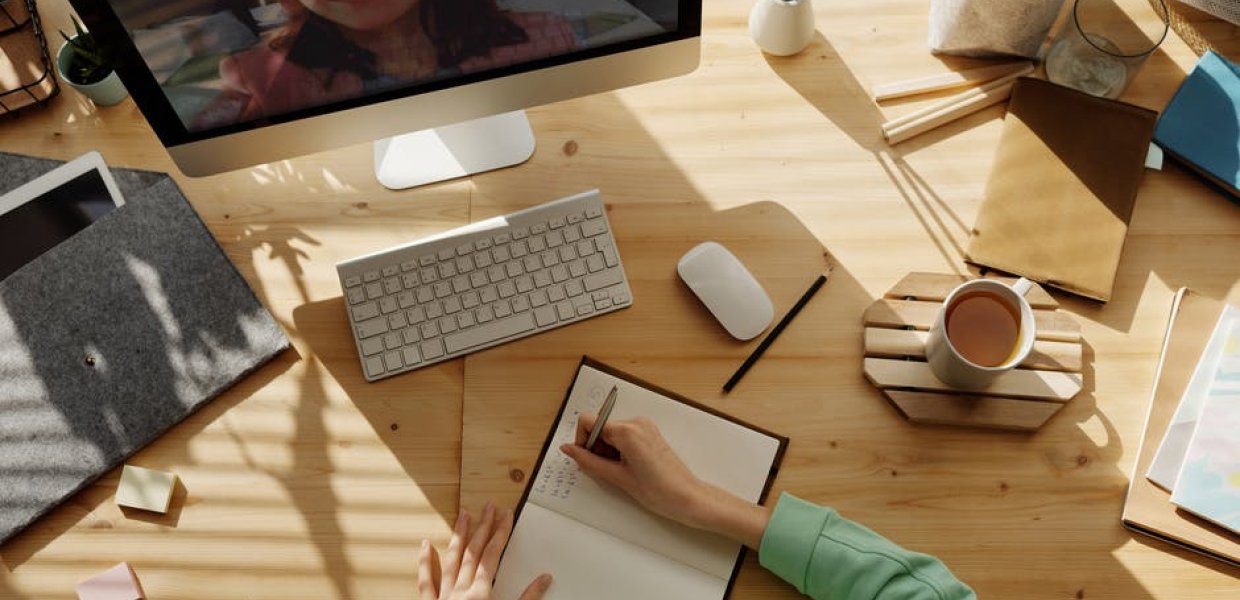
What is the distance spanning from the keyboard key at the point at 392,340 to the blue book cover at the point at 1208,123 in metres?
0.85

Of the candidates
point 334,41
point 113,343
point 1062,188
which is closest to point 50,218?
point 113,343

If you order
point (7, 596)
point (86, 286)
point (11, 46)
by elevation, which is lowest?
point (7, 596)

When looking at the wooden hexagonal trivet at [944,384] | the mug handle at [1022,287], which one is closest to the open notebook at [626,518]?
the wooden hexagonal trivet at [944,384]

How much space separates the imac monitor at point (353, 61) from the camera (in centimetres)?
75

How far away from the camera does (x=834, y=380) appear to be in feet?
2.98

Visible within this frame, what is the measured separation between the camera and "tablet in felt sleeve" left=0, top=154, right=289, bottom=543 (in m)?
0.89

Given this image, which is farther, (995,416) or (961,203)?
(961,203)

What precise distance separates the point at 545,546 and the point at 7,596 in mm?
520

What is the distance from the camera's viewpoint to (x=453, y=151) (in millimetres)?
1016

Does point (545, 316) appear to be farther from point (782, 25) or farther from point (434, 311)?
point (782, 25)

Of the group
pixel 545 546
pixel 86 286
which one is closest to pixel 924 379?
pixel 545 546

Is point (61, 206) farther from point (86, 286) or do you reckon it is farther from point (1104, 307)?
point (1104, 307)

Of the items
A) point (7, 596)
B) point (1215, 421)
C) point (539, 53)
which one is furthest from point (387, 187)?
point (1215, 421)

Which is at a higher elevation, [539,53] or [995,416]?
[539,53]
